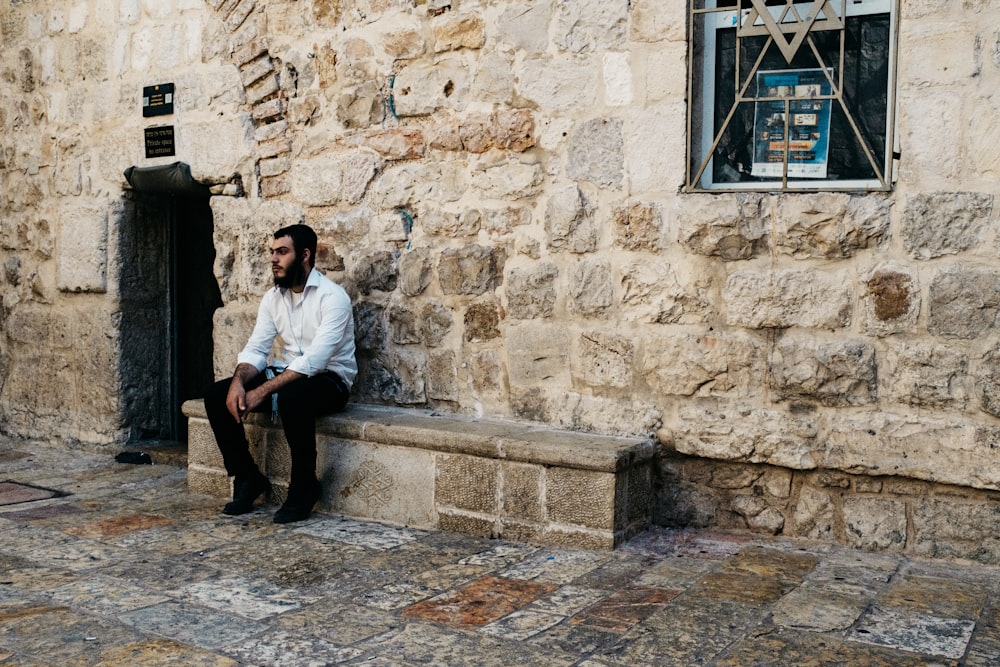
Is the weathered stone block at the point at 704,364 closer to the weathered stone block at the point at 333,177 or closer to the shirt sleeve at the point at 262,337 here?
the weathered stone block at the point at 333,177

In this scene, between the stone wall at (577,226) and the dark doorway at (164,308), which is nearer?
the stone wall at (577,226)

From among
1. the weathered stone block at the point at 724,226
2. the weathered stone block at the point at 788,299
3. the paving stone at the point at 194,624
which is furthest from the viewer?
the weathered stone block at the point at 724,226

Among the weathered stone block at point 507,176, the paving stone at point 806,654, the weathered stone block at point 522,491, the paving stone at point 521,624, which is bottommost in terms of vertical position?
the paving stone at point 521,624

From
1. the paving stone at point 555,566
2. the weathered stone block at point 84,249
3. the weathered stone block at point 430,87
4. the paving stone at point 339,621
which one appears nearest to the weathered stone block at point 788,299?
the paving stone at point 555,566

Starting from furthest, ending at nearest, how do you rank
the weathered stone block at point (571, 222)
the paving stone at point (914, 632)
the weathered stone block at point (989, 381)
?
the weathered stone block at point (571, 222) < the weathered stone block at point (989, 381) < the paving stone at point (914, 632)

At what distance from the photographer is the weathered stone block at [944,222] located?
3545 millimetres

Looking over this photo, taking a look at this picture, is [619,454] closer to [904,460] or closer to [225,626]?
[904,460]

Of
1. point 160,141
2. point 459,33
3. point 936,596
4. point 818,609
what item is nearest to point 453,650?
point 818,609

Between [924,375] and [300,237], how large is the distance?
8.67 feet

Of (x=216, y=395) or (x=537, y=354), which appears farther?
(x=216, y=395)

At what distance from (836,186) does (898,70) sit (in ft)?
1.50

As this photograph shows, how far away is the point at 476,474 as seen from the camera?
4.12 m

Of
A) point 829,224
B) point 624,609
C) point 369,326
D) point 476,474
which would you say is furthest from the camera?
point 369,326

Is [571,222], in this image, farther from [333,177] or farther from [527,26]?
[333,177]
